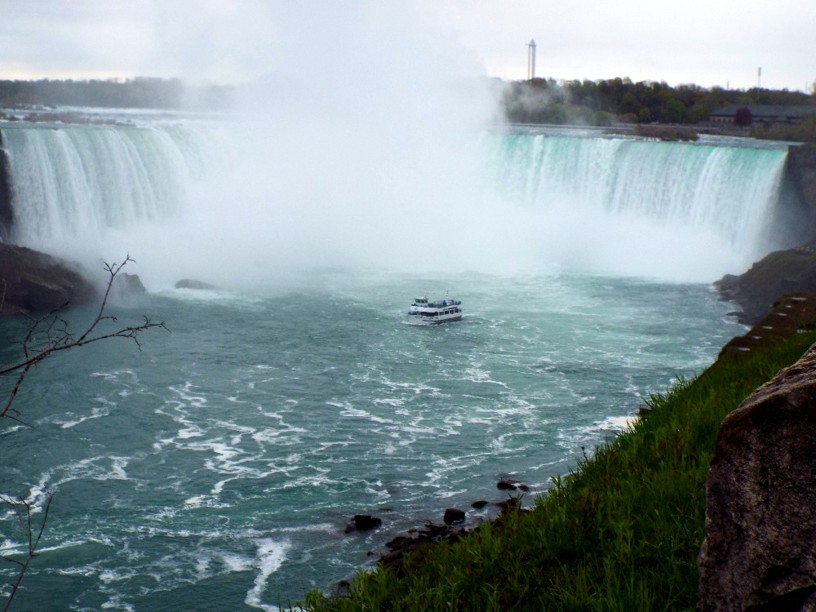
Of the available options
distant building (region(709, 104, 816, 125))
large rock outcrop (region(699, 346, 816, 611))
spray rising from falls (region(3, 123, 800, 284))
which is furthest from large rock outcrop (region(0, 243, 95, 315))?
distant building (region(709, 104, 816, 125))

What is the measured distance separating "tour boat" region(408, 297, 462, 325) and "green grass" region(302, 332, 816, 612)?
64.4ft

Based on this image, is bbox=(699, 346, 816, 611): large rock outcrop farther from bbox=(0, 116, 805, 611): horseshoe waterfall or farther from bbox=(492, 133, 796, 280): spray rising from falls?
bbox=(492, 133, 796, 280): spray rising from falls

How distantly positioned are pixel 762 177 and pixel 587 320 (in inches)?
584

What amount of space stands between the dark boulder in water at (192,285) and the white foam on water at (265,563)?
2075cm

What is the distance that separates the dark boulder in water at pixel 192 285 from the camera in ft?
110

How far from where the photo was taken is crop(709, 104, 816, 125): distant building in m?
66.2

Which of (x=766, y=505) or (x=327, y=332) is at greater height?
(x=766, y=505)

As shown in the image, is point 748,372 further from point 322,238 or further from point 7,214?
point 322,238

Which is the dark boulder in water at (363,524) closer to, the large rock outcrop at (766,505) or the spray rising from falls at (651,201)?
A: the large rock outcrop at (766,505)

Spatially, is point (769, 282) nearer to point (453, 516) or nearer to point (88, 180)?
point (453, 516)

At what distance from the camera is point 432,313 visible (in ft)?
91.0

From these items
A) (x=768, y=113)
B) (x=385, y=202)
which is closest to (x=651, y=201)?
(x=385, y=202)

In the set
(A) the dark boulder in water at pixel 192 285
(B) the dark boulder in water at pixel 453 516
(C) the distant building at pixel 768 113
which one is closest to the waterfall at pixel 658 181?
(A) the dark boulder in water at pixel 192 285

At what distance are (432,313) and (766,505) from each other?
23.9 meters
